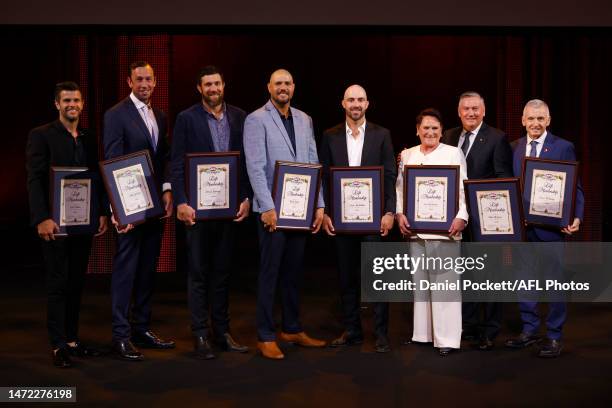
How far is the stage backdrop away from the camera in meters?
7.31

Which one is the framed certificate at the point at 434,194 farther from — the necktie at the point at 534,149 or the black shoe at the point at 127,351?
the black shoe at the point at 127,351

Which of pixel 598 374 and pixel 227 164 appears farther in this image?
pixel 227 164

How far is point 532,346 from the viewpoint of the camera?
4750 millimetres

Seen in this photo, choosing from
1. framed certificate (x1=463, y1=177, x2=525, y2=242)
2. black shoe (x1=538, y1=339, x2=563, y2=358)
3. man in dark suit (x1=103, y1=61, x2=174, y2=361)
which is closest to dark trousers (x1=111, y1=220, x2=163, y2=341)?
man in dark suit (x1=103, y1=61, x2=174, y2=361)

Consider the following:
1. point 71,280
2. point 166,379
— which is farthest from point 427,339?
point 71,280

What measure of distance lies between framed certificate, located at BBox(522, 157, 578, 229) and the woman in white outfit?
0.38 m

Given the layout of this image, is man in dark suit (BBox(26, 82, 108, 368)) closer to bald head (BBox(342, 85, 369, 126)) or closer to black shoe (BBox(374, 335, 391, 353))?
bald head (BBox(342, 85, 369, 126))

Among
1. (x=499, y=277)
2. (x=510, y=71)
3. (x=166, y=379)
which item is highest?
(x=510, y=71)

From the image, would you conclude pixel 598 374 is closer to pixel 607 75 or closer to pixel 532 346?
pixel 532 346

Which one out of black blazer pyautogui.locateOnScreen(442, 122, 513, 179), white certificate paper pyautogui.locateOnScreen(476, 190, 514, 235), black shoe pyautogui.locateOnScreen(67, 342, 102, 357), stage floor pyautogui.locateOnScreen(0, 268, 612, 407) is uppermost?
black blazer pyautogui.locateOnScreen(442, 122, 513, 179)

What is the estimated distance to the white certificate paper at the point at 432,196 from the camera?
4520 millimetres

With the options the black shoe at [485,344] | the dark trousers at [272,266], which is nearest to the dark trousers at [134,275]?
the dark trousers at [272,266]

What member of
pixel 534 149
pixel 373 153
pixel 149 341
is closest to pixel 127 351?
pixel 149 341

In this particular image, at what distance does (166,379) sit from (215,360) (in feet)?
1.36
